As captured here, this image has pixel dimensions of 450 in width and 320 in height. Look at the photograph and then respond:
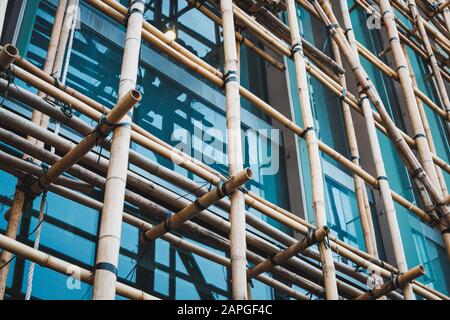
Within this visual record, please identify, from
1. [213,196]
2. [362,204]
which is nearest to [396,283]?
[362,204]

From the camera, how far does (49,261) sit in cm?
240

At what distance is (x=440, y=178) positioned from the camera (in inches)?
210

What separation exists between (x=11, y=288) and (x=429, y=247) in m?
4.19

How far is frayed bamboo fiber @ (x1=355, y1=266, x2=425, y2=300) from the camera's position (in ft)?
12.0

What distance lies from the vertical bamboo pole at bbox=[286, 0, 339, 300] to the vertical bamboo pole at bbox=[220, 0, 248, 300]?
596 millimetres

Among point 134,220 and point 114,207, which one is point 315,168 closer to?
point 134,220

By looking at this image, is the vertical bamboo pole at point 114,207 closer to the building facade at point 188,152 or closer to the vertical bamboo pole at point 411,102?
the building facade at point 188,152

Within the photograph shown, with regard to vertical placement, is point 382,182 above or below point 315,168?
above

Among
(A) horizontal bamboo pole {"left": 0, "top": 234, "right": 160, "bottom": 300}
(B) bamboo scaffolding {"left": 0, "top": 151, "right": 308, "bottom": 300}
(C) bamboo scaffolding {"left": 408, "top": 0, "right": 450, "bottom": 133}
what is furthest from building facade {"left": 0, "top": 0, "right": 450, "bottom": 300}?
(C) bamboo scaffolding {"left": 408, "top": 0, "right": 450, "bottom": 133}

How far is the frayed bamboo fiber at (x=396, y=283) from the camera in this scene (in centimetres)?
364

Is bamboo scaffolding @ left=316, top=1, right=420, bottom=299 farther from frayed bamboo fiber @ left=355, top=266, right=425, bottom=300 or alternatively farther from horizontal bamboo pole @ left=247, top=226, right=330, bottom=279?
horizontal bamboo pole @ left=247, top=226, right=330, bottom=279

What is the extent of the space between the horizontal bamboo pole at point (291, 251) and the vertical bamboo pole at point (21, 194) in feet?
4.56

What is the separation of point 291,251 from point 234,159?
26.7 inches
